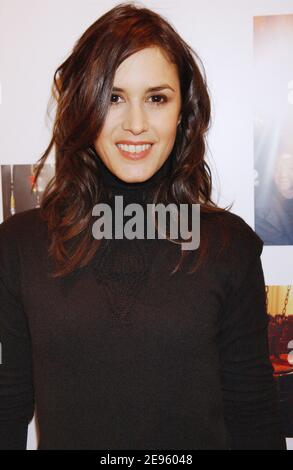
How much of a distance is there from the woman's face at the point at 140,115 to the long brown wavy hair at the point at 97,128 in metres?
0.02

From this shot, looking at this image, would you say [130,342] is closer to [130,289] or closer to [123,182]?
[130,289]

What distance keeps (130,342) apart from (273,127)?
607mm

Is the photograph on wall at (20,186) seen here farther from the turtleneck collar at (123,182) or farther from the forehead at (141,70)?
the forehead at (141,70)

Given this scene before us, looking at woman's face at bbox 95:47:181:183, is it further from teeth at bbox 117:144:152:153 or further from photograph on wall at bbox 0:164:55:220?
photograph on wall at bbox 0:164:55:220

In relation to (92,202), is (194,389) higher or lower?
lower

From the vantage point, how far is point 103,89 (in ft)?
3.01

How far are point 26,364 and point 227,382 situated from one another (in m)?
0.44

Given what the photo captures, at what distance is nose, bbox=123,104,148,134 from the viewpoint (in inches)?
36.1

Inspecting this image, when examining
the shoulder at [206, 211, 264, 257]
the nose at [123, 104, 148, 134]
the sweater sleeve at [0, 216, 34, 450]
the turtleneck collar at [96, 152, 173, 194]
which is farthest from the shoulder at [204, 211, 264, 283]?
the sweater sleeve at [0, 216, 34, 450]

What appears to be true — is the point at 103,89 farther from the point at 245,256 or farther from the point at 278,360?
the point at 278,360

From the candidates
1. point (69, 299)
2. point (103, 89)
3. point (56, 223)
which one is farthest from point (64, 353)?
point (103, 89)

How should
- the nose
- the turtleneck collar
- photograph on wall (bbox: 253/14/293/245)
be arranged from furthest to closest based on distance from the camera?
photograph on wall (bbox: 253/14/293/245) → the turtleneck collar → the nose

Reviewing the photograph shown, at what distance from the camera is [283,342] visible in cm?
122

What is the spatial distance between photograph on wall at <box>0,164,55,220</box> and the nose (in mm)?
331
